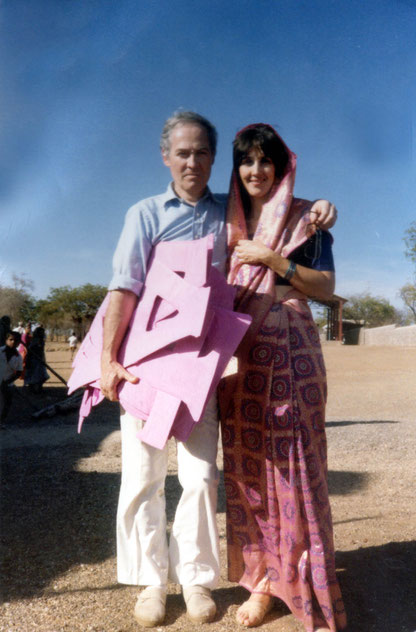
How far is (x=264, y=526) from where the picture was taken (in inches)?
91.4

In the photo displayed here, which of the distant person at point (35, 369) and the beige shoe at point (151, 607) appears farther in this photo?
the distant person at point (35, 369)

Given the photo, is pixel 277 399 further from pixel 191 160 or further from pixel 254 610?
pixel 191 160

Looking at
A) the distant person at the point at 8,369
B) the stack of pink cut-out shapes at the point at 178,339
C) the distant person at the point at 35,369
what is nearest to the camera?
the stack of pink cut-out shapes at the point at 178,339

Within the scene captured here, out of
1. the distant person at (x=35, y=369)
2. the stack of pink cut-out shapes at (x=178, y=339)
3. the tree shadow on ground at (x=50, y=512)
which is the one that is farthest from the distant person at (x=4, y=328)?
the stack of pink cut-out shapes at (x=178, y=339)

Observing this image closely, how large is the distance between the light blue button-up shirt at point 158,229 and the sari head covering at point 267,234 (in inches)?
2.7

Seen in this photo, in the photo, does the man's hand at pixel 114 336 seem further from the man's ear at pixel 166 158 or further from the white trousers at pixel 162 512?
the man's ear at pixel 166 158

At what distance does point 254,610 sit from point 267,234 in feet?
Result: 5.09

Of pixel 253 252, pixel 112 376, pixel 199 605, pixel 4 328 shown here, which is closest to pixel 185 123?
pixel 253 252

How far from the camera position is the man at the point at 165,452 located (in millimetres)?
2260

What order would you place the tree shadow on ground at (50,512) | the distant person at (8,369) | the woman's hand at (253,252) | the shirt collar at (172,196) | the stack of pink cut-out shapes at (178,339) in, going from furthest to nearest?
the distant person at (8,369) → the tree shadow on ground at (50,512) → the shirt collar at (172,196) → the woman's hand at (253,252) → the stack of pink cut-out shapes at (178,339)

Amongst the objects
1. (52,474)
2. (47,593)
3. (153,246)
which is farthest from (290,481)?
(52,474)

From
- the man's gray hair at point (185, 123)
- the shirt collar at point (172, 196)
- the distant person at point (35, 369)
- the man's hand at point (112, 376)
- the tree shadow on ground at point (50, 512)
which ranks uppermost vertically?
the man's gray hair at point (185, 123)

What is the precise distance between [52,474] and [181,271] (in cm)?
375

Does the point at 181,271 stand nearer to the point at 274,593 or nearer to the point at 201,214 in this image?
the point at 201,214
